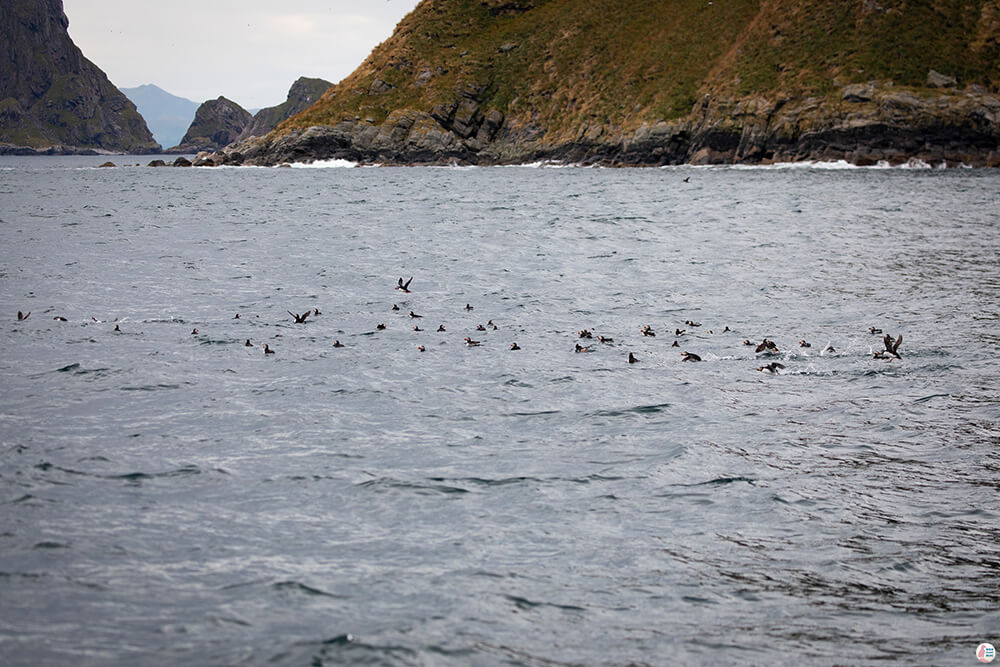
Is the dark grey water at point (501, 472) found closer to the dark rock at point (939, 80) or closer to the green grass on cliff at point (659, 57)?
the dark rock at point (939, 80)

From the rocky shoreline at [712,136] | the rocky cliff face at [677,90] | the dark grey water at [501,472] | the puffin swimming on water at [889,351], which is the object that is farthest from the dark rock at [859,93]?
the puffin swimming on water at [889,351]

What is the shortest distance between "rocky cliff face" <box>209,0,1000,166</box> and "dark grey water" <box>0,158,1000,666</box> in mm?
95546

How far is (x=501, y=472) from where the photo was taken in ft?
43.0

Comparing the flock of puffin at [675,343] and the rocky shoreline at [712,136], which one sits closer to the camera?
the flock of puffin at [675,343]

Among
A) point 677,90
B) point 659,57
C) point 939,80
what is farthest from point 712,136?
point 659,57

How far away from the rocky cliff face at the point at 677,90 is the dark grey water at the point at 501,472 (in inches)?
3762

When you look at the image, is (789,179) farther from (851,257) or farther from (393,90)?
(393,90)

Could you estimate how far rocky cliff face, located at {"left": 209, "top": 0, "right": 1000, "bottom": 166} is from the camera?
117 meters

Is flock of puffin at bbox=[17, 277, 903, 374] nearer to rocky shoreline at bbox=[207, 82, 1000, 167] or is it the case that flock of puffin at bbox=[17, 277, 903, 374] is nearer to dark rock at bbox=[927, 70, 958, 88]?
rocky shoreline at bbox=[207, 82, 1000, 167]

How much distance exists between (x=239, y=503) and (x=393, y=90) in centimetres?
17959

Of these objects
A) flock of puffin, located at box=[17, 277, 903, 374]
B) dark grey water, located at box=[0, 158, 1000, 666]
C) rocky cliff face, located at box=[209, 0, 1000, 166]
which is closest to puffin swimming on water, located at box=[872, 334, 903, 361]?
flock of puffin, located at box=[17, 277, 903, 374]

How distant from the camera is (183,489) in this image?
1200 cm

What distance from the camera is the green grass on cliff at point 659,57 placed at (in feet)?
419

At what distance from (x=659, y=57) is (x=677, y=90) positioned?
17779 millimetres
